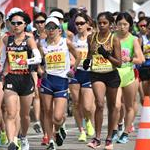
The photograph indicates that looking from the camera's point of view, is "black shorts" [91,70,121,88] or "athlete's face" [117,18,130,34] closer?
"black shorts" [91,70,121,88]

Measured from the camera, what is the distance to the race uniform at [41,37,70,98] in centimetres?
1280

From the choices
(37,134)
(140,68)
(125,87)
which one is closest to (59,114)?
(125,87)

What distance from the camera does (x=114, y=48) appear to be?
13.0m

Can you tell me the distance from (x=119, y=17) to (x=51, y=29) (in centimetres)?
170

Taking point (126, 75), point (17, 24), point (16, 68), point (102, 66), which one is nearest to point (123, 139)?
point (126, 75)

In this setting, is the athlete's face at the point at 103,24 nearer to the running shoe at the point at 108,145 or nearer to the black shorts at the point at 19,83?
the black shorts at the point at 19,83

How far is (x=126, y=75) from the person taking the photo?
14.1 metres

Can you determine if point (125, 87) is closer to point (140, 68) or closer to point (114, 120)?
point (114, 120)

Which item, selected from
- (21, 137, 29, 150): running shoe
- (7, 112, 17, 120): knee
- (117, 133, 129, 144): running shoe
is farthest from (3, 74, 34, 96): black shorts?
(117, 133, 129, 144): running shoe

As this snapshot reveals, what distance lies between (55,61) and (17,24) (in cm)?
92

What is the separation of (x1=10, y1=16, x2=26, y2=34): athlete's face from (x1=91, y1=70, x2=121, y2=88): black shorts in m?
1.45

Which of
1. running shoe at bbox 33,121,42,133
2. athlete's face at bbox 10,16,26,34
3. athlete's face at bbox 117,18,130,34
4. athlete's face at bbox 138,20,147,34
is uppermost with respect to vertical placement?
athlete's face at bbox 10,16,26,34

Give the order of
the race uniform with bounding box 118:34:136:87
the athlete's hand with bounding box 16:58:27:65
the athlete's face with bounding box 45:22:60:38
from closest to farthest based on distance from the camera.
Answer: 1. the athlete's hand with bounding box 16:58:27:65
2. the athlete's face with bounding box 45:22:60:38
3. the race uniform with bounding box 118:34:136:87

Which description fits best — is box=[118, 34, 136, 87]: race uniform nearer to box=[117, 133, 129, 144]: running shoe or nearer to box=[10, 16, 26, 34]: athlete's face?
box=[117, 133, 129, 144]: running shoe
